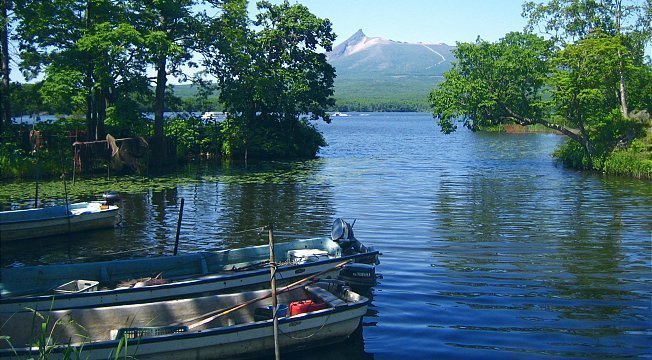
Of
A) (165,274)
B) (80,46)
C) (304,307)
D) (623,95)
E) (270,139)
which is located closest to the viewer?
(304,307)

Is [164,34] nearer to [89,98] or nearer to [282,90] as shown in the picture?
[89,98]

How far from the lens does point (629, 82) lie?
45188 mm

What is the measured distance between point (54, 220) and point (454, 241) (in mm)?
13622

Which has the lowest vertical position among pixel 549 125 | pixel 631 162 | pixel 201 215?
pixel 201 215

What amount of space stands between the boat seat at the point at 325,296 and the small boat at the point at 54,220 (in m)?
12.3

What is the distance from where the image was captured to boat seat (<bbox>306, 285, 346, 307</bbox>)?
43.6 ft

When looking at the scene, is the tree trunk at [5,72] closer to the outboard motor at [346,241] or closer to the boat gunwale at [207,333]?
the outboard motor at [346,241]

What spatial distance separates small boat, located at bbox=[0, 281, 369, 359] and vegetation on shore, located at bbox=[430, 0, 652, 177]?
31.0 meters

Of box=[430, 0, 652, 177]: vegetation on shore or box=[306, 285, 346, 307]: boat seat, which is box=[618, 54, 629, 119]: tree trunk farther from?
box=[306, 285, 346, 307]: boat seat

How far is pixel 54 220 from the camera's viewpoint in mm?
22797

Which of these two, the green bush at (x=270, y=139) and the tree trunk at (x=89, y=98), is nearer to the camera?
the tree trunk at (x=89, y=98)

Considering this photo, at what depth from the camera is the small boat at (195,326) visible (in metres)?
11.5

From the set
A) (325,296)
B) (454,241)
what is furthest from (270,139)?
(325,296)

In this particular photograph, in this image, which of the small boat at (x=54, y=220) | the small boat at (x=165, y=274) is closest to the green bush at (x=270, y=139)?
the small boat at (x=54, y=220)
